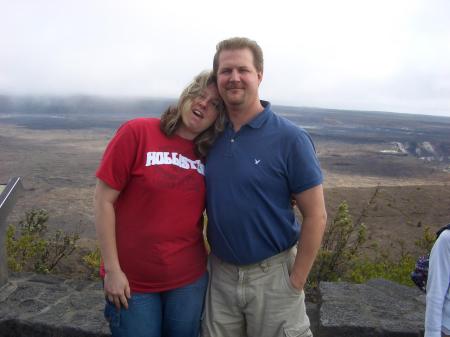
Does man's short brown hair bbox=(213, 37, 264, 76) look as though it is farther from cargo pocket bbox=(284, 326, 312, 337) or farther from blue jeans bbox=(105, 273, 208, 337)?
cargo pocket bbox=(284, 326, 312, 337)

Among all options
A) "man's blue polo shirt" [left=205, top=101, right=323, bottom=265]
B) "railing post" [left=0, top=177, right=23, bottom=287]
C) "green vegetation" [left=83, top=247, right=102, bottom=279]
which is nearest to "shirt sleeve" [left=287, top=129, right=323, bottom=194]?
"man's blue polo shirt" [left=205, top=101, right=323, bottom=265]

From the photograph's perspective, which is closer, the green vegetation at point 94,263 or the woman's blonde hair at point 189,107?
the woman's blonde hair at point 189,107

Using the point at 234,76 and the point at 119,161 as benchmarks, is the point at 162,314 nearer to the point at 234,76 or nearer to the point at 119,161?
the point at 119,161

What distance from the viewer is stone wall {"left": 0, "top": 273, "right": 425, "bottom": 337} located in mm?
3430

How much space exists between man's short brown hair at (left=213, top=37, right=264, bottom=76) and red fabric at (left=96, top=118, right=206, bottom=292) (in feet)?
1.42

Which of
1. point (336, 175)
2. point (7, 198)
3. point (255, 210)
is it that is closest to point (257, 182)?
point (255, 210)

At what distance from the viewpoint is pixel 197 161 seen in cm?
239

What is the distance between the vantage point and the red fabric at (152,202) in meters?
2.25

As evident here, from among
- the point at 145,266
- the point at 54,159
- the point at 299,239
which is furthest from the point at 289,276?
the point at 54,159

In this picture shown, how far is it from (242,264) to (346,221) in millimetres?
3198

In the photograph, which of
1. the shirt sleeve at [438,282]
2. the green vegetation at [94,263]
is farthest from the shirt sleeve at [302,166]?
the green vegetation at [94,263]

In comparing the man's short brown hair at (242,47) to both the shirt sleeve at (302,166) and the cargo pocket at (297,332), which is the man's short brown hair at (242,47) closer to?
the shirt sleeve at (302,166)

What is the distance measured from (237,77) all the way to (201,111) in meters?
0.23

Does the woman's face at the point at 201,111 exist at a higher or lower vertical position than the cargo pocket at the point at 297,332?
higher
